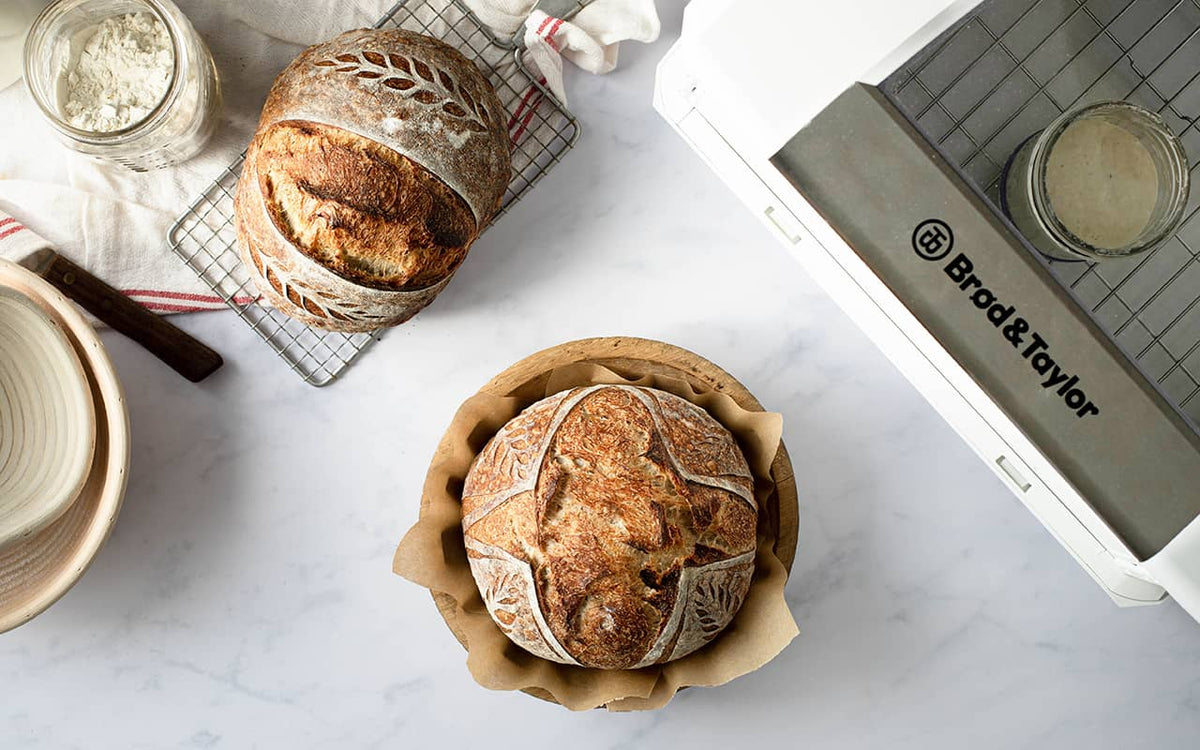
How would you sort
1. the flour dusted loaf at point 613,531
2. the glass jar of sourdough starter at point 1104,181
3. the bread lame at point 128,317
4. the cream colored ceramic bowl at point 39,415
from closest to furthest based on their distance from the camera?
the glass jar of sourdough starter at point 1104,181 → the flour dusted loaf at point 613,531 → the cream colored ceramic bowl at point 39,415 → the bread lame at point 128,317


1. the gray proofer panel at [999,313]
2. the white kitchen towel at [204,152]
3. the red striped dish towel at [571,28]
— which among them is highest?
the gray proofer panel at [999,313]

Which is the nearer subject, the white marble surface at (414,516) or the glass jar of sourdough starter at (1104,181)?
the glass jar of sourdough starter at (1104,181)

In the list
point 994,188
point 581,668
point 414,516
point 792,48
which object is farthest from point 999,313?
point 414,516

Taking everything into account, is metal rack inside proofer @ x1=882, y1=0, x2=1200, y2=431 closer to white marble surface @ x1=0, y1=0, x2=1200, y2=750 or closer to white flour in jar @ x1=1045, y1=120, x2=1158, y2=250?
white flour in jar @ x1=1045, y1=120, x2=1158, y2=250

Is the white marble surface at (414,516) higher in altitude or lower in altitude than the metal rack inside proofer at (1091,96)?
lower

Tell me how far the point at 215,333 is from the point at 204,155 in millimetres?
237

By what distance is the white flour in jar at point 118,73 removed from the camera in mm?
1119

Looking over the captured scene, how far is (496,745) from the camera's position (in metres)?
1.29

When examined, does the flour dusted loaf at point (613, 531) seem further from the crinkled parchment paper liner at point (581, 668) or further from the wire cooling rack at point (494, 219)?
the wire cooling rack at point (494, 219)

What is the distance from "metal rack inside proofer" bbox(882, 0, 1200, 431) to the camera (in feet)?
2.41

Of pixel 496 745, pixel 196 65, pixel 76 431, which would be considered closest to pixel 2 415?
pixel 76 431

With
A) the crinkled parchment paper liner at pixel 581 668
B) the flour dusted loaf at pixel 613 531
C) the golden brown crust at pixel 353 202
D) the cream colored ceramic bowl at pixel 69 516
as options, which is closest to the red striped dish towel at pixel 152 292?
the cream colored ceramic bowl at pixel 69 516

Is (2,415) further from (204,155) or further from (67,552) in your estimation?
(204,155)

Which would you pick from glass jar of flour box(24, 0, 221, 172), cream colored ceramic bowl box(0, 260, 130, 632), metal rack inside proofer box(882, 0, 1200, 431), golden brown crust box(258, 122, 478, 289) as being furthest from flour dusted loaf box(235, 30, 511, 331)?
metal rack inside proofer box(882, 0, 1200, 431)
